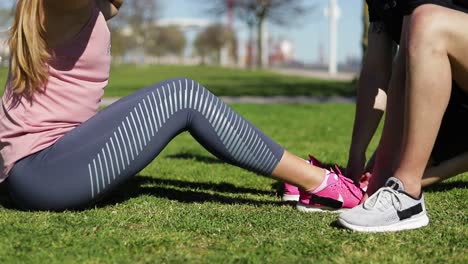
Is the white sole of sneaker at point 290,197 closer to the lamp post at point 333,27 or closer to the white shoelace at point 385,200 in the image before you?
the white shoelace at point 385,200

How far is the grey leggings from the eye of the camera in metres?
2.58

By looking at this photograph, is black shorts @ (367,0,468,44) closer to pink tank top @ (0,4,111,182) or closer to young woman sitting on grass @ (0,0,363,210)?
young woman sitting on grass @ (0,0,363,210)

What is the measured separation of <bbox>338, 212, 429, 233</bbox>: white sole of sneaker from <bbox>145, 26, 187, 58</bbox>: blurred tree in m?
65.5

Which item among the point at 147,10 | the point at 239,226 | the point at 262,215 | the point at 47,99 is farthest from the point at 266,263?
the point at 147,10

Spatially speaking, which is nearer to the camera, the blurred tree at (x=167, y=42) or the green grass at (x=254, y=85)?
the green grass at (x=254, y=85)

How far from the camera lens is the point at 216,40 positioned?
67938 millimetres

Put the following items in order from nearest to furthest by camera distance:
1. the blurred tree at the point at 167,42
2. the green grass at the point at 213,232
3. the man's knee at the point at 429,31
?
1. the green grass at the point at 213,232
2. the man's knee at the point at 429,31
3. the blurred tree at the point at 167,42

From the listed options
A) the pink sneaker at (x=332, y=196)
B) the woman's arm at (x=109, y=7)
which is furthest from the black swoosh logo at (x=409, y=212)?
the woman's arm at (x=109, y=7)

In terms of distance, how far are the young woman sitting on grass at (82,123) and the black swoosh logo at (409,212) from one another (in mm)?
414

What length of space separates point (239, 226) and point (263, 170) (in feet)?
0.96

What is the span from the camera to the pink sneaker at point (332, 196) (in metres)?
2.79

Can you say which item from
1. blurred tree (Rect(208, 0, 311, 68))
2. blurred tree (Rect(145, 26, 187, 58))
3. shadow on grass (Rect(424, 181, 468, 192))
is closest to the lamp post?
blurred tree (Rect(208, 0, 311, 68))

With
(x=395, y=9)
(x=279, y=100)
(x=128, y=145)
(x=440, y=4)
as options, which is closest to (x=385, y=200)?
(x=440, y=4)

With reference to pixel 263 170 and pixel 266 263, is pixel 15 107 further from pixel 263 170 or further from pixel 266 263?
pixel 266 263
